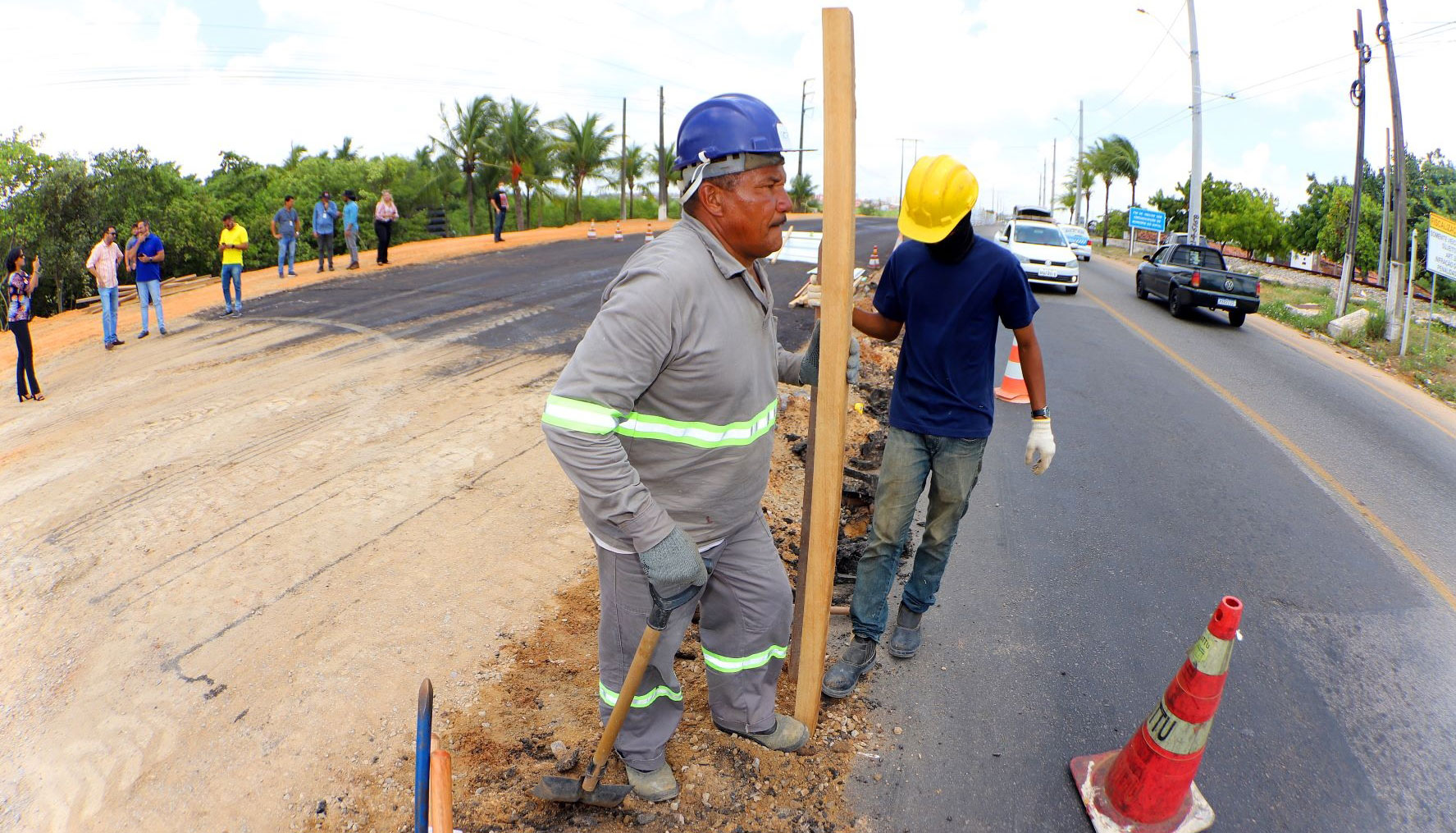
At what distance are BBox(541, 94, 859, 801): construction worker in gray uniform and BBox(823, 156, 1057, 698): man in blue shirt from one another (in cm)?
63

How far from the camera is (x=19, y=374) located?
853 centimetres

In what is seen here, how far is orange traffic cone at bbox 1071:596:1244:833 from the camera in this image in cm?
274

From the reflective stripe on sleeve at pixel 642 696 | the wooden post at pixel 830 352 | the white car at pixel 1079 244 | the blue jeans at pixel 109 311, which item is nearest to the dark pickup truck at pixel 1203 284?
the white car at pixel 1079 244

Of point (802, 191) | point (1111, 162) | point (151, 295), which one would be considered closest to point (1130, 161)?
point (1111, 162)

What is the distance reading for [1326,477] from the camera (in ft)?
21.5

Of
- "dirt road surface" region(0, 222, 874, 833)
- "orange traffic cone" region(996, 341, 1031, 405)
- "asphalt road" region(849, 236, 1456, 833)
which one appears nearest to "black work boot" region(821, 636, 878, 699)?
"asphalt road" region(849, 236, 1456, 833)

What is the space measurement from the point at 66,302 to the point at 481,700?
28.8 meters

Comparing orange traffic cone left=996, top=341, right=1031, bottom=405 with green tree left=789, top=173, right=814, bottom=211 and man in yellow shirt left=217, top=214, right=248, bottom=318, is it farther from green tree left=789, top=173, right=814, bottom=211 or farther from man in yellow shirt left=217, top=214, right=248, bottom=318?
green tree left=789, top=173, right=814, bottom=211

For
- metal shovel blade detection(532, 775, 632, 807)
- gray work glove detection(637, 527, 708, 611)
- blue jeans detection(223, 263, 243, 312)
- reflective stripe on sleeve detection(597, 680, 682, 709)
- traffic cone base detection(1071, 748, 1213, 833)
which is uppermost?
blue jeans detection(223, 263, 243, 312)

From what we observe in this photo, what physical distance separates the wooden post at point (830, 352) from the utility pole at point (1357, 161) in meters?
18.6

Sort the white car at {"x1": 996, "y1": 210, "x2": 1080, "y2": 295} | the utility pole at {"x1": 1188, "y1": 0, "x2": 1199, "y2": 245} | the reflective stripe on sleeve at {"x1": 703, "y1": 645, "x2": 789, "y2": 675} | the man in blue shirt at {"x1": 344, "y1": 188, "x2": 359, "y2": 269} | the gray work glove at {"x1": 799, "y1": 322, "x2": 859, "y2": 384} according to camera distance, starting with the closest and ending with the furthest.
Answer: the reflective stripe on sleeve at {"x1": 703, "y1": 645, "x2": 789, "y2": 675}, the gray work glove at {"x1": 799, "y1": 322, "x2": 859, "y2": 384}, the man in blue shirt at {"x1": 344, "y1": 188, "x2": 359, "y2": 269}, the white car at {"x1": 996, "y1": 210, "x2": 1080, "y2": 295}, the utility pole at {"x1": 1188, "y1": 0, "x2": 1199, "y2": 245}

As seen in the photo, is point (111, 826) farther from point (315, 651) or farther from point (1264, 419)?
point (1264, 419)

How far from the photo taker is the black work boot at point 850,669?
11.1ft

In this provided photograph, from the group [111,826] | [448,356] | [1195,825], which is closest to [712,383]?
[1195,825]
